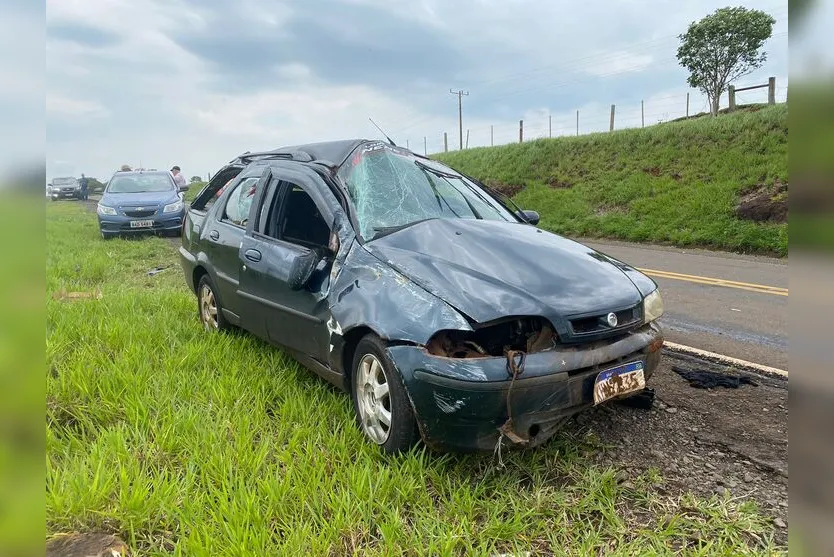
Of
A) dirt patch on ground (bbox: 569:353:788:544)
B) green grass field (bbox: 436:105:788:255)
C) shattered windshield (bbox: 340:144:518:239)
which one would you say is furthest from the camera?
green grass field (bbox: 436:105:788:255)

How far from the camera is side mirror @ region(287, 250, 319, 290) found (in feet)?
10.4

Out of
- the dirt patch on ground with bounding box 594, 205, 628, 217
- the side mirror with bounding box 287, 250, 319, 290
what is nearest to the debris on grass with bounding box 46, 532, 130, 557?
the side mirror with bounding box 287, 250, 319, 290

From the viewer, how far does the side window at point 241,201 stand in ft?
13.9

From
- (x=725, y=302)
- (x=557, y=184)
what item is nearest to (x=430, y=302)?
(x=725, y=302)

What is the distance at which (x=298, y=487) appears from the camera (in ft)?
7.97

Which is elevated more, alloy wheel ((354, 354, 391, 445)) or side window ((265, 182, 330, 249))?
side window ((265, 182, 330, 249))

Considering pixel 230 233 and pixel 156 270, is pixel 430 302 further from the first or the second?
pixel 156 270

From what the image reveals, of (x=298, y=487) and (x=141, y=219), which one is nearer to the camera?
(x=298, y=487)

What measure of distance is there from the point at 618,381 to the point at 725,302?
417cm

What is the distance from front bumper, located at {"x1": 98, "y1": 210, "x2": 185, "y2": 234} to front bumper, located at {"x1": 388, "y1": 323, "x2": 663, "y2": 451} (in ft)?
34.8

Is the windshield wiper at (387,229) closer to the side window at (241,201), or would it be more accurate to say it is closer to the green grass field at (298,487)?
the green grass field at (298,487)

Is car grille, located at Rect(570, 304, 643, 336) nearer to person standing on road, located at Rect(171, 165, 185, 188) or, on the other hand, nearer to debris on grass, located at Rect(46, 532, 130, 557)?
debris on grass, located at Rect(46, 532, 130, 557)
